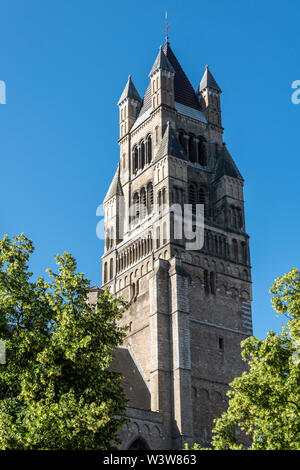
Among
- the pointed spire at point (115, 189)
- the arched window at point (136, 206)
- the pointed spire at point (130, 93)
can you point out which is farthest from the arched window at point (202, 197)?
the pointed spire at point (130, 93)

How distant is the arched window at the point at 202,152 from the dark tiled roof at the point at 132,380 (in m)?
17.9

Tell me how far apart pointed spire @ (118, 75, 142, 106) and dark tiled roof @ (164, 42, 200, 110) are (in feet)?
12.7

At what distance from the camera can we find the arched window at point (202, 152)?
59.0 m

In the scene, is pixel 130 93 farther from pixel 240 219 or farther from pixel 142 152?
pixel 240 219

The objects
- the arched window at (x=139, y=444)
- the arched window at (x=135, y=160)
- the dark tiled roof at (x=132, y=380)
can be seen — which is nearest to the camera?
the arched window at (x=139, y=444)

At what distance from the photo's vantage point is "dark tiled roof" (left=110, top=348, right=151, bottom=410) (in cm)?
4509

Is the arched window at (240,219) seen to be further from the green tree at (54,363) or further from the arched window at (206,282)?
the green tree at (54,363)

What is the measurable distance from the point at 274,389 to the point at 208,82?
4372 cm

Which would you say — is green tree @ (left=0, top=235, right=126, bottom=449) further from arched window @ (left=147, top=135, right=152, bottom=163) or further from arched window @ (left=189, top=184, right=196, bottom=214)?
arched window @ (left=147, top=135, right=152, bottom=163)

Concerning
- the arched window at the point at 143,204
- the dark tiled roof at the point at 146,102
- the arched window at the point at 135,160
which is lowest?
the arched window at the point at 143,204

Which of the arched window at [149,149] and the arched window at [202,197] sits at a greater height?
the arched window at [149,149]

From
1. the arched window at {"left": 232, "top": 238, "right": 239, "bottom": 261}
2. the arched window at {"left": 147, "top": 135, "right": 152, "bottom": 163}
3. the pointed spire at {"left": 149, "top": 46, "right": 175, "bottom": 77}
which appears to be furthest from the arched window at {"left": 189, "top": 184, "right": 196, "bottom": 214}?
the pointed spire at {"left": 149, "top": 46, "right": 175, "bottom": 77}

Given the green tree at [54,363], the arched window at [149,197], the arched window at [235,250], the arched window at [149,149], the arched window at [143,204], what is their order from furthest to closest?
the arched window at [149,149] → the arched window at [143,204] → the arched window at [149,197] → the arched window at [235,250] → the green tree at [54,363]

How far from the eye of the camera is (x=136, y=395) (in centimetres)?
4550
